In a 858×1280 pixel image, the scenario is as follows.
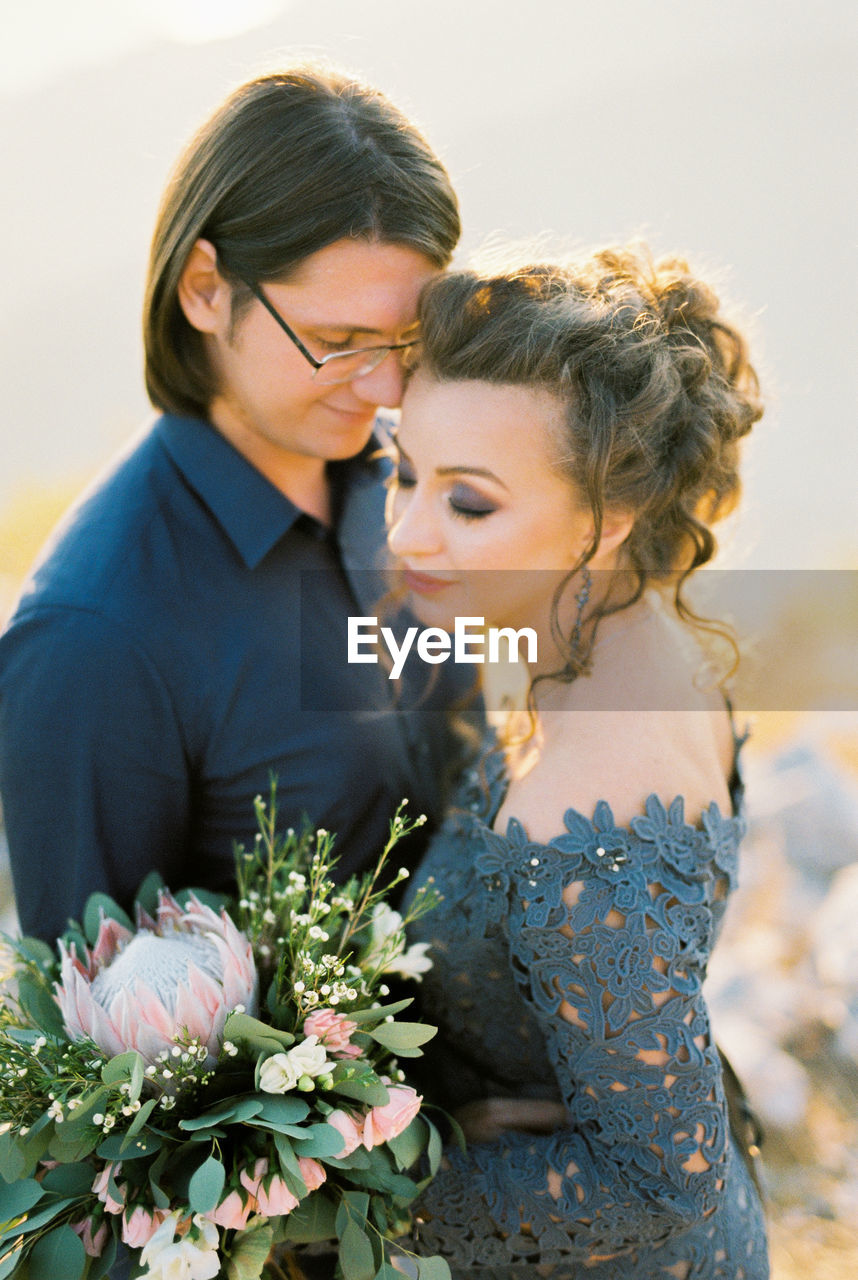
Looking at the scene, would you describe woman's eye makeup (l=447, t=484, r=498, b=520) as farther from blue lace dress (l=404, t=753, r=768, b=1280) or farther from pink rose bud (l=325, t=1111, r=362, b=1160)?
pink rose bud (l=325, t=1111, r=362, b=1160)

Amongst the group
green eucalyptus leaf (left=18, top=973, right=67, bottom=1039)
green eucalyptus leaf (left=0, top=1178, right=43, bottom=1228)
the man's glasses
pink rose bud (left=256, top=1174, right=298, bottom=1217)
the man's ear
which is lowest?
green eucalyptus leaf (left=0, top=1178, right=43, bottom=1228)

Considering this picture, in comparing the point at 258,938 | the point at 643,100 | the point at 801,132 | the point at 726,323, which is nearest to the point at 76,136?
the point at 643,100

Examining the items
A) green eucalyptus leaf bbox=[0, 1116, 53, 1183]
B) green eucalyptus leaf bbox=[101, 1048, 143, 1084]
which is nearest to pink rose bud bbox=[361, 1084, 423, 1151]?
green eucalyptus leaf bbox=[101, 1048, 143, 1084]

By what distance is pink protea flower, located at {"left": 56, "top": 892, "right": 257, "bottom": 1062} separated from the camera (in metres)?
1.42

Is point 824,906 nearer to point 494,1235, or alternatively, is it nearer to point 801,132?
point 494,1235

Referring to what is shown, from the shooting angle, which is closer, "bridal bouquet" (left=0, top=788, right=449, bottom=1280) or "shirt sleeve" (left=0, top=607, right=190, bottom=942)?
"bridal bouquet" (left=0, top=788, right=449, bottom=1280)

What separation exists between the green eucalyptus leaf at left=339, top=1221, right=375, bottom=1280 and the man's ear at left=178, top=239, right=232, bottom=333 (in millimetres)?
1626

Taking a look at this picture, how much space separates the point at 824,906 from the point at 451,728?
2.37 meters

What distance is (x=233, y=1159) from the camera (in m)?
1.43

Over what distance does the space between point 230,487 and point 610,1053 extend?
1.32m

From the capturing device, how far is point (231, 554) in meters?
2.19

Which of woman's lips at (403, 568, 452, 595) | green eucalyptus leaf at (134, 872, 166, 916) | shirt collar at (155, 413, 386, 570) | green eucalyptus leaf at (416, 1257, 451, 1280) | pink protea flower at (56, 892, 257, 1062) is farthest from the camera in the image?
shirt collar at (155, 413, 386, 570)

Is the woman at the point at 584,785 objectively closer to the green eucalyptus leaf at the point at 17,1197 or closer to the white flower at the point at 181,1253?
the white flower at the point at 181,1253

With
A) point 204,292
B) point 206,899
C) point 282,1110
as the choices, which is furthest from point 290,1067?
point 204,292
